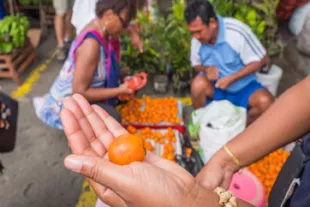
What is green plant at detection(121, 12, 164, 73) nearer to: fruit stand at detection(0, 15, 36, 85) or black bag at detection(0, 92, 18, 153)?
fruit stand at detection(0, 15, 36, 85)

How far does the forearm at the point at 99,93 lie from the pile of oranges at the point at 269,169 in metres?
1.55

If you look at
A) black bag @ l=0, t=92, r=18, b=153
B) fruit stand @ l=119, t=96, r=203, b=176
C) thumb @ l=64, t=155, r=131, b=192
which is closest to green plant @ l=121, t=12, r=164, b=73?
fruit stand @ l=119, t=96, r=203, b=176

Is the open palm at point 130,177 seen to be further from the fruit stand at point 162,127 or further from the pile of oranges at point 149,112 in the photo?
the pile of oranges at point 149,112

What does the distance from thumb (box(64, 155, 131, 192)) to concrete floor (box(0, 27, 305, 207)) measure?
5.94 ft

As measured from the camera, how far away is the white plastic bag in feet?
9.20

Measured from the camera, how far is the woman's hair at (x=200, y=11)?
9.92ft

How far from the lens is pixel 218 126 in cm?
286

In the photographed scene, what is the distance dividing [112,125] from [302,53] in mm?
4418

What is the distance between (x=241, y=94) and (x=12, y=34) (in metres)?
3.35

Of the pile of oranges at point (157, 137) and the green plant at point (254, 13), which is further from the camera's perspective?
→ the green plant at point (254, 13)

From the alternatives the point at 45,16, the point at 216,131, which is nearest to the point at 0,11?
the point at 45,16

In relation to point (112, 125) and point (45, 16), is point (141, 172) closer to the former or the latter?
point (112, 125)

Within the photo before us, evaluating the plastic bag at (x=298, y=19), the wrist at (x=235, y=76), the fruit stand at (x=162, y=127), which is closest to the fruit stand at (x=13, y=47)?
the fruit stand at (x=162, y=127)

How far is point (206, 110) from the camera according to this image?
3.12m
